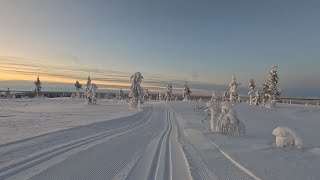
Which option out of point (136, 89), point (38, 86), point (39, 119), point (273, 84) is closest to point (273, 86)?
point (273, 84)

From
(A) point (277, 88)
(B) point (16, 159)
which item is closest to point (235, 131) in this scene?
(B) point (16, 159)

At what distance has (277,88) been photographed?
227ft

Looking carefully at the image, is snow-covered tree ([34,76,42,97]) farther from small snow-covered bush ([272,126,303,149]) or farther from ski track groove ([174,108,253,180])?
ski track groove ([174,108,253,180])

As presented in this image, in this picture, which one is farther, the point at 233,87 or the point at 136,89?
the point at 233,87

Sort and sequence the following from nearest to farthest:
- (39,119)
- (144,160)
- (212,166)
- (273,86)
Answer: (212,166) < (144,160) < (39,119) < (273,86)

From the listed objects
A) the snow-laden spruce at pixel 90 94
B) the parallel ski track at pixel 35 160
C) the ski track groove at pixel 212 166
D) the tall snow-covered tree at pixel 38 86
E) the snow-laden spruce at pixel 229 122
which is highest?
the tall snow-covered tree at pixel 38 86

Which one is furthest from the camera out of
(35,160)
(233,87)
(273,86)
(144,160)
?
(233,87)

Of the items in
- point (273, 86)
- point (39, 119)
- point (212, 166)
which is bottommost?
point (212, 166)

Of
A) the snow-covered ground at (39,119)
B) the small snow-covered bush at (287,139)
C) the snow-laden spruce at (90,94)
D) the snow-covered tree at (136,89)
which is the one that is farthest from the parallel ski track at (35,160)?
the snow-laden spruce at (90,94)

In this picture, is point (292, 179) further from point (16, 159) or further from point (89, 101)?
point (89, 101)

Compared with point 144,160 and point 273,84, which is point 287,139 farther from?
point 273,84

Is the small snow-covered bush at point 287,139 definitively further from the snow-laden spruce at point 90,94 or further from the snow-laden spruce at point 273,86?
the snow-laden spruce at point 90,94

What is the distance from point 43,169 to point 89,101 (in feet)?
202

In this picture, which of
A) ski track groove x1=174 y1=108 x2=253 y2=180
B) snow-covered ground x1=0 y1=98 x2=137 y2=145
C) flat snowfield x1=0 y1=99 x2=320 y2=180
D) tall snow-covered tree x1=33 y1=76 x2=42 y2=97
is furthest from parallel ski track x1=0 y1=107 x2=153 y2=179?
tall snow-covered tree x1=33 y1=76 x2=42 y2=97
